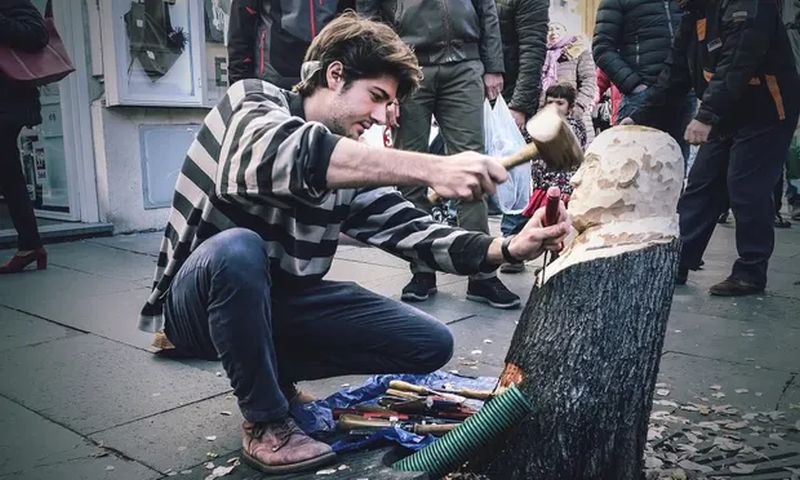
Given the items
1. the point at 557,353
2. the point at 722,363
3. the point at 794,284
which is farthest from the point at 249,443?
the point at 794,284

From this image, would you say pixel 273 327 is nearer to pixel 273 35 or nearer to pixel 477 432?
pixel 477 432

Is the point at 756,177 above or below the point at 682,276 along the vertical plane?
above

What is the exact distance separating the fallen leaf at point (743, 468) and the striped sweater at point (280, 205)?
0.91 meters

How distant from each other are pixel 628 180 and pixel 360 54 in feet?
2.93

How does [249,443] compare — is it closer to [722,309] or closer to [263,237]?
[263,237]

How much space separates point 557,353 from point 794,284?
3501 millimetres

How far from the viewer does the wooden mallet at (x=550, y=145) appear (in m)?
1.72

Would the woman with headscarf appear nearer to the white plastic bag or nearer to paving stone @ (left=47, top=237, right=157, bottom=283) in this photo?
the white plastic bag

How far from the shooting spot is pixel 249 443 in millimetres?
2182

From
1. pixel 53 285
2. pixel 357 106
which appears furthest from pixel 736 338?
pixel 53 285

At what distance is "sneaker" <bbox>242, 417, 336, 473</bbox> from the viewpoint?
6.85 feet

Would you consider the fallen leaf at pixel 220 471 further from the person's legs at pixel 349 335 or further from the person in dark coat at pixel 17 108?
the person in dark coat at pixel 17 108

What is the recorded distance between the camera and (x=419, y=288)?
4188mm

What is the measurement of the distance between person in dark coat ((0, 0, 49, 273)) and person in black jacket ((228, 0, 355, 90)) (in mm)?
1309
